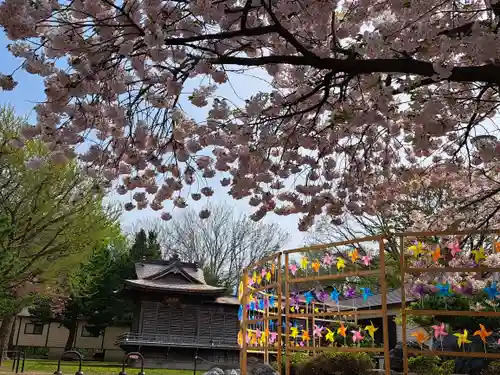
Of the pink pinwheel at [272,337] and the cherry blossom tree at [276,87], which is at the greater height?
the cherry blossom tree at [276,87]

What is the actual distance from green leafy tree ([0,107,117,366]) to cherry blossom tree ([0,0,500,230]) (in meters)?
8.93

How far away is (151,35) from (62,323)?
118ft

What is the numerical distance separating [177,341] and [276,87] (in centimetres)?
2374

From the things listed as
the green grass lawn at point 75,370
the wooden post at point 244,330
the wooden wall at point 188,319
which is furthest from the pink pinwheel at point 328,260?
the wooden wall at point 188,319

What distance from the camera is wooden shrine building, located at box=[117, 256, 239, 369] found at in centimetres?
2723

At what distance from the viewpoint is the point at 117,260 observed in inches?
1478

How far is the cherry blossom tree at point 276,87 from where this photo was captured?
4.58 metres

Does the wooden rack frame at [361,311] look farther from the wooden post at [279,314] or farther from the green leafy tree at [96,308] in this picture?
the green leafy tree at [96,308]

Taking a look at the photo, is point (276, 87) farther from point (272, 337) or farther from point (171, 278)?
point (171, 278)

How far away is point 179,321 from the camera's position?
28906mm

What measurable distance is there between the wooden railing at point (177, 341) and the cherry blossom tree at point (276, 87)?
20456mm

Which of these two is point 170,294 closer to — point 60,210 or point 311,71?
point 60,210

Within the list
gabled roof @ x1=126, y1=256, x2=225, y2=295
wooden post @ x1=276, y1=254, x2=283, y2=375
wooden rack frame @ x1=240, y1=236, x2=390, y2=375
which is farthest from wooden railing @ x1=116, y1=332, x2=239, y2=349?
wooden post @ x1=276, y1=254, x2=283, y2=375

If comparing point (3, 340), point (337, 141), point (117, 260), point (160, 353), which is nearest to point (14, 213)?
point (3, 340)
